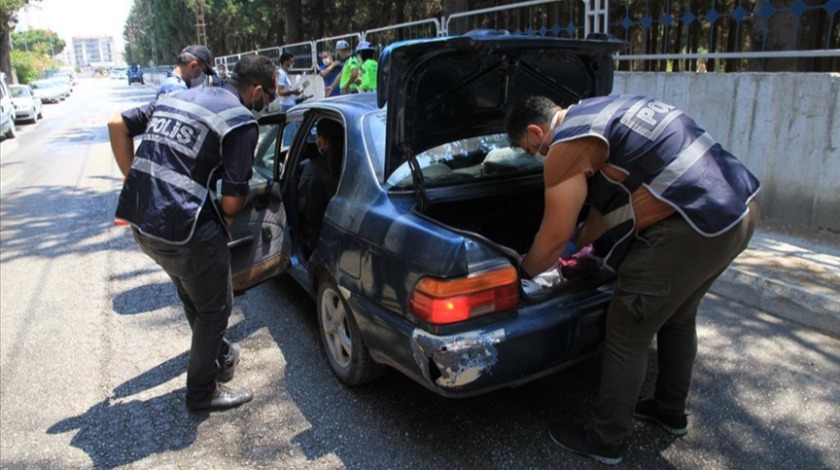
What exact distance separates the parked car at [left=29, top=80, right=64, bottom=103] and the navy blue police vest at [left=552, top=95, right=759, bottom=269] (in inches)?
1524

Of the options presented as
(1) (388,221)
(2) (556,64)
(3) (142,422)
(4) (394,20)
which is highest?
(4) (394,20)

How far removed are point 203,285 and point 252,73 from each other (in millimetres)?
1100

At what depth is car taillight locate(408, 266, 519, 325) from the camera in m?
2.37

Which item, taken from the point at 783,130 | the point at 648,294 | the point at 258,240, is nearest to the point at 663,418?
the point at 648,294

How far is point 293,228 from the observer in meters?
4.00

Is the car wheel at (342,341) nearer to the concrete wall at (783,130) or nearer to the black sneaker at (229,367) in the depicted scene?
the black sneaker at (229,367)

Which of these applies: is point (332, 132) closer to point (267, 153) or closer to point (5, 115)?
point (267, 153)

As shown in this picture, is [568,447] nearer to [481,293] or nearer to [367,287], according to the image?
[481,293]

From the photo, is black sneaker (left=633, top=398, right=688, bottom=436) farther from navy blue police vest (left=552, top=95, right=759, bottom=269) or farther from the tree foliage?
the tree foliage

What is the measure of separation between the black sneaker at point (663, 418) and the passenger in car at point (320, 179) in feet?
7.40

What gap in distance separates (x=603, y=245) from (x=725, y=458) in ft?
3.48

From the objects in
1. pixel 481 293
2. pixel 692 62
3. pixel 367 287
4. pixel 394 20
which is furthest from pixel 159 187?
pixel 394 20

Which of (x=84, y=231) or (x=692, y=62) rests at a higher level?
(x=692, y=62)

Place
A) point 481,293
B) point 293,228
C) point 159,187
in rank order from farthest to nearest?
point 293,228 → point 159,187 → point 481,293
